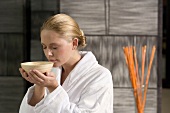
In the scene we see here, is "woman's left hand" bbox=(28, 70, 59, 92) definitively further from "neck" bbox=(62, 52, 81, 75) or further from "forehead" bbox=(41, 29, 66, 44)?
"neck" bbox=(62, 52, 81, 75)

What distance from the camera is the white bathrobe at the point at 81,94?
162cm

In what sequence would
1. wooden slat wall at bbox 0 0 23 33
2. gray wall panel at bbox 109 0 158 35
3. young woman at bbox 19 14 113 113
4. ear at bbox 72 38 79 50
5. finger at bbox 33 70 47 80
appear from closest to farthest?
finger at bbox 33 70 47 80, young woman at bbox 19 14 113 113, ear at bbox 72 38 79 50, wooden slat wall at bbox 0 0 23 33, gray wall panel at bbox 109 0 158 35

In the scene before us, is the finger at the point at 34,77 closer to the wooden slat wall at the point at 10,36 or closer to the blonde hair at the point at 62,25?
the blonde hair at the point at 62,25

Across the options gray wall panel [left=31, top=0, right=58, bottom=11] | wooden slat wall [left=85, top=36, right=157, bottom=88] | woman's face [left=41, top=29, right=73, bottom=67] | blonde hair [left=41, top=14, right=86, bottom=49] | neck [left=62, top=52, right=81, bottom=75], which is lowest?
wooden slat wall [left=85, top=36, right=157, bottom=88]

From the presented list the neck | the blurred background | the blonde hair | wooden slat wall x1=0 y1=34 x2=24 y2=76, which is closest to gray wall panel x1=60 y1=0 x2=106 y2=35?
the blurred background

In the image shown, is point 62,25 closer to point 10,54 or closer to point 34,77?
point 34,77

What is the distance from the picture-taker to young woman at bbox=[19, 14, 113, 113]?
1.62 m

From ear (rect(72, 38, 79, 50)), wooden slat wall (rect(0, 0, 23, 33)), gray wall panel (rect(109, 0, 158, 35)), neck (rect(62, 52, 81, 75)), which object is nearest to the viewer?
ear (rect(72, 38, 79, 50))

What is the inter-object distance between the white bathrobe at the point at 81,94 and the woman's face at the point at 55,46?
0.42 feet

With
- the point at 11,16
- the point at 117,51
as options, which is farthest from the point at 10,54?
the point at 117,51

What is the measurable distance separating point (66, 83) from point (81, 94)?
132 mm

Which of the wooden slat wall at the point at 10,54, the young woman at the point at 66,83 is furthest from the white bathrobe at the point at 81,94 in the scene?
the wooden slat wall at the point at 10,54

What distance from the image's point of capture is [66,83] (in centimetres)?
184

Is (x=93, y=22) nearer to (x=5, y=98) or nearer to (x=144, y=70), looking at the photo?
(x=144, y=70)
